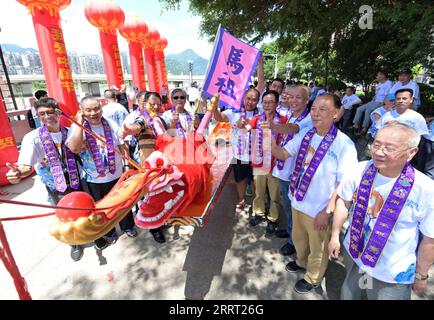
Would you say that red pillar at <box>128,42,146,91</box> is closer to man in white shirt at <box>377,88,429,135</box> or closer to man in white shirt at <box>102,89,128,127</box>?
man in white shirt at <box>102,89,128,127</box>

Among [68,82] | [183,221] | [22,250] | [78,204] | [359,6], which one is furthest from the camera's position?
[68,82]

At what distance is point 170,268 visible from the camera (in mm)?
2891

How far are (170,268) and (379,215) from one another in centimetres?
223

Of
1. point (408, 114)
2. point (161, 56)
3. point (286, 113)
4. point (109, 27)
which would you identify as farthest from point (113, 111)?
point (161, 56)

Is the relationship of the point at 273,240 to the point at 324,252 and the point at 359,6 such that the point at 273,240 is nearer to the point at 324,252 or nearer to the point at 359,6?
the point at 324,252

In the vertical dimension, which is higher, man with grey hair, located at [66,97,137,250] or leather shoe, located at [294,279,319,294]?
man with grey hair, located at [66,97,137,250]

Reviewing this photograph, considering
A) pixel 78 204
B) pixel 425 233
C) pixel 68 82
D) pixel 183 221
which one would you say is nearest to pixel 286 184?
pixel 183 221

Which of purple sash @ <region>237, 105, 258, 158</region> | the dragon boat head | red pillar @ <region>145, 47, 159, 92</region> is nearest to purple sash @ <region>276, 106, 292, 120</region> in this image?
purple sash @ <region>237, 105, 258, 158</region>

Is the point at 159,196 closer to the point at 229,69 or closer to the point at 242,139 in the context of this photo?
the point at 242,139

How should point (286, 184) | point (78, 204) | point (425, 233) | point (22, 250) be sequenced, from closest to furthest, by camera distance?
point (78, 204) → point (425, 233) → point (286, 184) → point (22, 250)

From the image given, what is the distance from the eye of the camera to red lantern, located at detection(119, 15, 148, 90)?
11.0 meters

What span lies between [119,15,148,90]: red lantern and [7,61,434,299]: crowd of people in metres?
8.84

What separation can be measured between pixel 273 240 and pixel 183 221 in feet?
4.77
